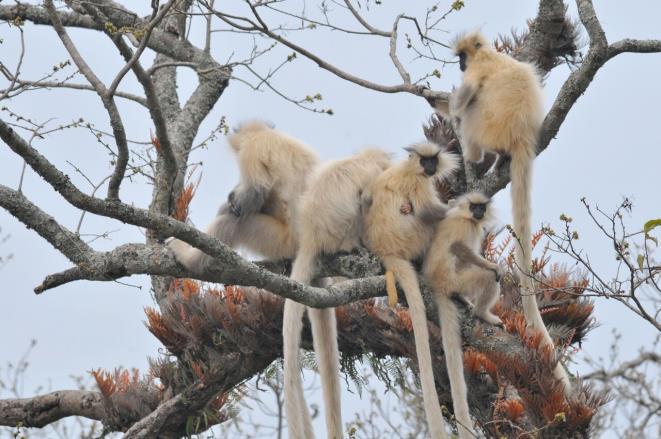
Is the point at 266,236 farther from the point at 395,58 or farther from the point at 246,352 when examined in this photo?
the point at 395,58

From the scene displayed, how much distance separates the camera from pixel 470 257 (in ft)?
19.5

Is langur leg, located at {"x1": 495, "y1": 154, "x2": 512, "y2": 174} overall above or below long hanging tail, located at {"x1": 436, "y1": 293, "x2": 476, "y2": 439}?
above

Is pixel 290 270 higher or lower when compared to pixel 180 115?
lower

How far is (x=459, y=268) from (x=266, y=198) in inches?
58.3

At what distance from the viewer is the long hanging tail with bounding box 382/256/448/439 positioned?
545cm

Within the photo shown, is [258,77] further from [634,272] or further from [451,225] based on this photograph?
[634,272]

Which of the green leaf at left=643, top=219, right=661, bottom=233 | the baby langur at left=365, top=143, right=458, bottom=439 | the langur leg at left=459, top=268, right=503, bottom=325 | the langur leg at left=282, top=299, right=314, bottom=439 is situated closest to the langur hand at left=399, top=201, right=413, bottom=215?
the baby langur at left=365, top=143, right=458, bottom=439

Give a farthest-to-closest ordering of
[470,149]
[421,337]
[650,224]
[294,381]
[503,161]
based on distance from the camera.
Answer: [470,149], [503,161], [421,337], [294,381], [650,224]

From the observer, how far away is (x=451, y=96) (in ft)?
23.9

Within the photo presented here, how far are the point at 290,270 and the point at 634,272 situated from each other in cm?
284

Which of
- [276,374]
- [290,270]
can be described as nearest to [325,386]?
[290,270]

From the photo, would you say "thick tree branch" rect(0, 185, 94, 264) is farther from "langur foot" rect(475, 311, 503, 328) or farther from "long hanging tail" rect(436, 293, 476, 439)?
"langur foot" rect(475, 311, 503, 328)

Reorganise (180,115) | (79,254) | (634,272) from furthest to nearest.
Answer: (180,115), (79,254), (634,272)

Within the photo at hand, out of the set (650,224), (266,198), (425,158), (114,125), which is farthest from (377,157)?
(114,125)
